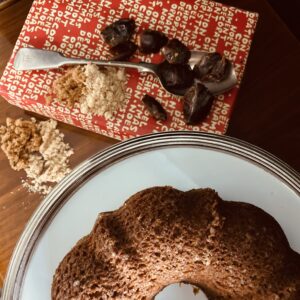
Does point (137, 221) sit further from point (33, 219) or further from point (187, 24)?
point (187, 24)

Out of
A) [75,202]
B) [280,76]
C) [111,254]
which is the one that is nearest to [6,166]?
[75,202]

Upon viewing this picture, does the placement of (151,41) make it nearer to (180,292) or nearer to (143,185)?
(143,185)

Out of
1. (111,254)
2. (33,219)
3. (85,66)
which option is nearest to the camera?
(111,254)

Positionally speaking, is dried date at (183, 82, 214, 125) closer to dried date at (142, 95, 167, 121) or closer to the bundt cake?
dried date at (142, 95, 167, 121)

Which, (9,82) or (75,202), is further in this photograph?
(9,82)

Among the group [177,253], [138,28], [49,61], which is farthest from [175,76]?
[177,253]

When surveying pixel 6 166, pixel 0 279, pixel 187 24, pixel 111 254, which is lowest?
pixel 0 279

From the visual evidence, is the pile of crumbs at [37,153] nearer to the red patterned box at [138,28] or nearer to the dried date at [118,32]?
the red patterned box at [138,28]

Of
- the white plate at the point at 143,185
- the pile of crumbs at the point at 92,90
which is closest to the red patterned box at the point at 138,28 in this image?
the pile of crumbs at the point at 92,90
